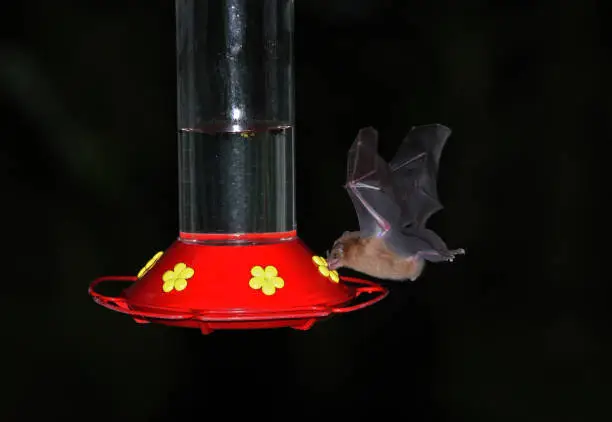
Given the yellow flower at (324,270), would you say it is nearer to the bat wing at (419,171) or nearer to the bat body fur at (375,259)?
the bat body fur at (375,259)

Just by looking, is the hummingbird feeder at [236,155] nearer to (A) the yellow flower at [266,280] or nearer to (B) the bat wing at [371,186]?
(A) the yellow flower at [266,280]

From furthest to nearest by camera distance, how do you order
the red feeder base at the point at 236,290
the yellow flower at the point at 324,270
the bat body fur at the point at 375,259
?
the bat body fur at the point at 375,259 < the yellow flower at the point at 324,270 < the red feeder base at the point at 236,290

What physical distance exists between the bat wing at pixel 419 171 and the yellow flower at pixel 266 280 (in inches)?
16.5

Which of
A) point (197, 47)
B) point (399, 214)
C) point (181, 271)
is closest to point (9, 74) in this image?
point (197, 47)

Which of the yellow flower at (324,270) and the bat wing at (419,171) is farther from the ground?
the bat wing at (419,171)

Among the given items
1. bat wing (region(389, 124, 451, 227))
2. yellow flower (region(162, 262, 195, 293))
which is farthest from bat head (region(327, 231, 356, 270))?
yellow flower (region(162, 262, 195, 293))

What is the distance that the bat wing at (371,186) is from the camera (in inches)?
70.6

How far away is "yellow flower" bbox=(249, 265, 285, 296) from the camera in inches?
69.2

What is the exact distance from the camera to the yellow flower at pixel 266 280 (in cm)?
176

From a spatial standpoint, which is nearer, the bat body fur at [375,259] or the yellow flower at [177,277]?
the yellow flower at [177,277]

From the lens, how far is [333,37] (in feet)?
10.8

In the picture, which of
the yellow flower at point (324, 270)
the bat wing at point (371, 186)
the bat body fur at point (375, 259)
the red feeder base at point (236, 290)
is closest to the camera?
the red feeder base at point (236, 290)

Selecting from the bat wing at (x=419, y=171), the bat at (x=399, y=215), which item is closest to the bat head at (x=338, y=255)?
the bat at (x=399, y=215)

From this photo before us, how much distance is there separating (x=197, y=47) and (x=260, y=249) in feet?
1.85
